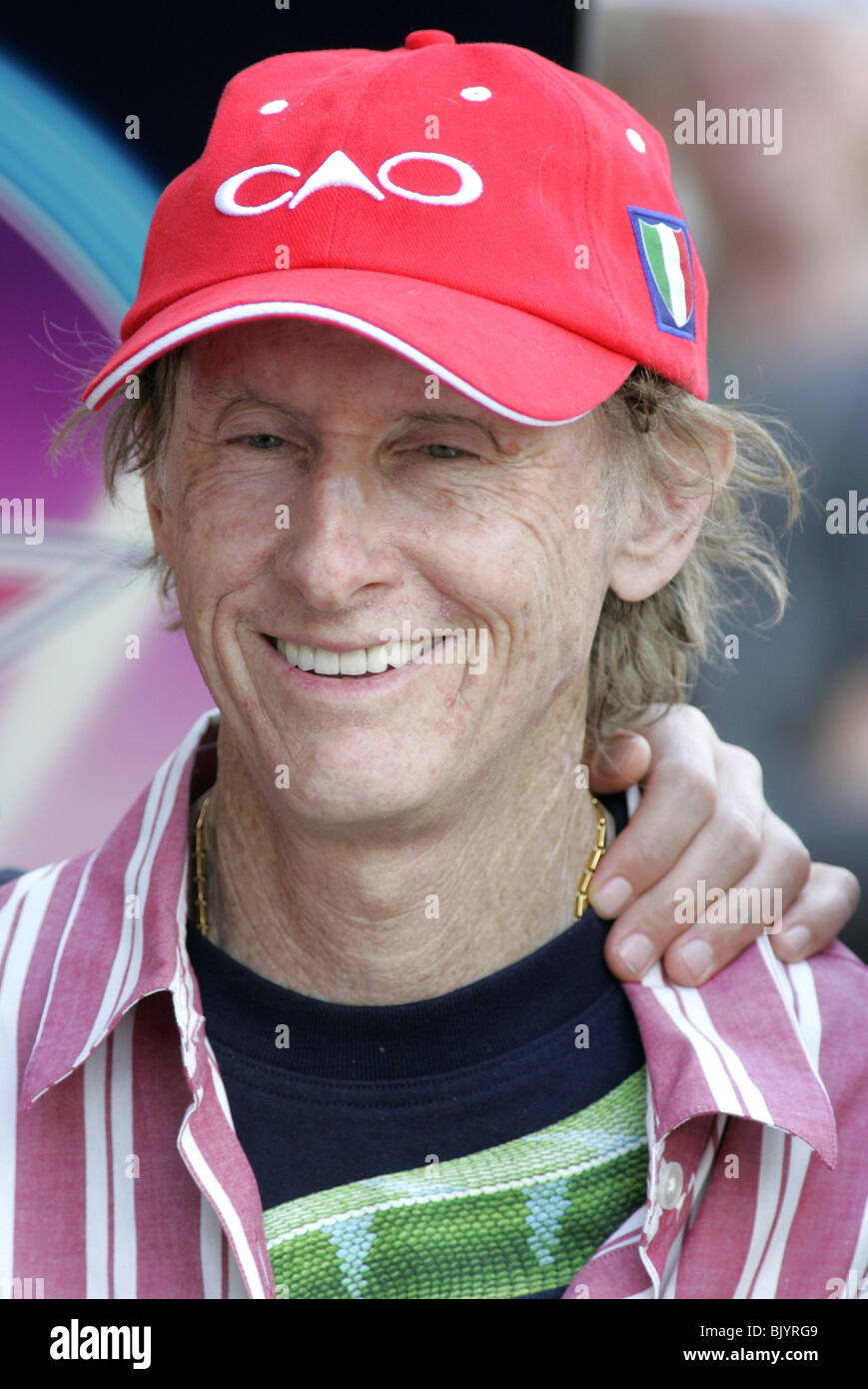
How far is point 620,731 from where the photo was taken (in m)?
1.79

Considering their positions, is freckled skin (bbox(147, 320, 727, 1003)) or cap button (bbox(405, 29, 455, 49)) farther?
cap button (bbox(405, 29, 455, 49))

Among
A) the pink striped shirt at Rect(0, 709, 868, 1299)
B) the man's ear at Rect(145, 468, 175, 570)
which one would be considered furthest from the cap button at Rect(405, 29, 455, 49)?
the pink striped shirt at Rect(0, 709, 868, 1299)

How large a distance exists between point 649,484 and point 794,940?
1.84 ft

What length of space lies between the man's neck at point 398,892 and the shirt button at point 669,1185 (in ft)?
0.92

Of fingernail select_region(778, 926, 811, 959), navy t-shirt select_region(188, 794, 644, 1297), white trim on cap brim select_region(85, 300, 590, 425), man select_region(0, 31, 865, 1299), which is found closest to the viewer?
white trim on cap brim select_region(85, 300, 590, 425)

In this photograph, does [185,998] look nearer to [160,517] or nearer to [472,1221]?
[472,1221]

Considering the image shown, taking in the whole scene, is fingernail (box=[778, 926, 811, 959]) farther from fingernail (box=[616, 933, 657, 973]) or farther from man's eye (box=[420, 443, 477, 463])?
man's eye (box=[420, 443, 477, 463])

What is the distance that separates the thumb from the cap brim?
546mm

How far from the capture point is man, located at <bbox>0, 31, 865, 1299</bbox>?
4.35 ft

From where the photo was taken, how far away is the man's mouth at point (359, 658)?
1.40 metres

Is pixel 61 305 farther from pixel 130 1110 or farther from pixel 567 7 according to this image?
pixel 130 1110

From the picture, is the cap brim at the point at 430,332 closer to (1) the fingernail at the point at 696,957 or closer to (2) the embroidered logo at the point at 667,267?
(2) the embroidered logo at the point at 667,267

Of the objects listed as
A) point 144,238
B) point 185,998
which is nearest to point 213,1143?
point 185,998
